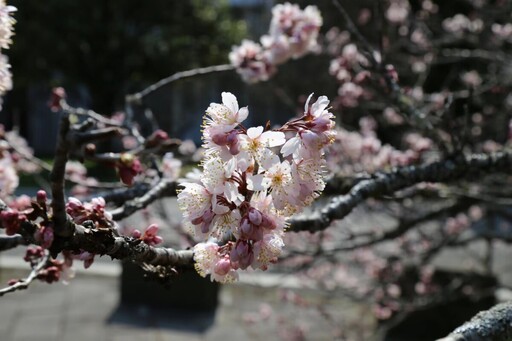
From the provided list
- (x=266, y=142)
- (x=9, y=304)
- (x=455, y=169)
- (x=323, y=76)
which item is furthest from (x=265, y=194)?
(x=323, y=76)

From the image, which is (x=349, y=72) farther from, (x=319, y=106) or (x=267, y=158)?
(x=267, y=158)

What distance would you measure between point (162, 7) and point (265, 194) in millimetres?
16688

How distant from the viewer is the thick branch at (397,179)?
4.72 ft

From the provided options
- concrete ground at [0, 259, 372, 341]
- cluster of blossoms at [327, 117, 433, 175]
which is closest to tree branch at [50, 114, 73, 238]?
cluster of blossoms at [327, 117, 433, 175]

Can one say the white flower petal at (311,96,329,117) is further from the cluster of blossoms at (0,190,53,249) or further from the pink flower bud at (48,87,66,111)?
the pink flower bud at (48,87,66,111)

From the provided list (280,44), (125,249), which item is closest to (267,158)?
(125,249)

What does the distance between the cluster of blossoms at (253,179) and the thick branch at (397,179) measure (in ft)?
1.38

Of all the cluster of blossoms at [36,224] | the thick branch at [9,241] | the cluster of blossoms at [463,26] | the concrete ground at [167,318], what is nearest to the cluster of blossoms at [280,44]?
the thick branch at [9,241]

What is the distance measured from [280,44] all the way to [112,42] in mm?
14874

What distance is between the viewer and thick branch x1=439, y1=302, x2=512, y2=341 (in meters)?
0.87

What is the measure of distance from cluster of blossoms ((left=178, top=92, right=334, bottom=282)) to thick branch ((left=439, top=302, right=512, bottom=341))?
32 centimetres

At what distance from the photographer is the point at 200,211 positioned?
100cm

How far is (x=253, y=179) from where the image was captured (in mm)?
929

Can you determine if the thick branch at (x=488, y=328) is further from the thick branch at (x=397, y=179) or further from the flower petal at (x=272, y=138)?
the thick branch at (x=397, y=179)
